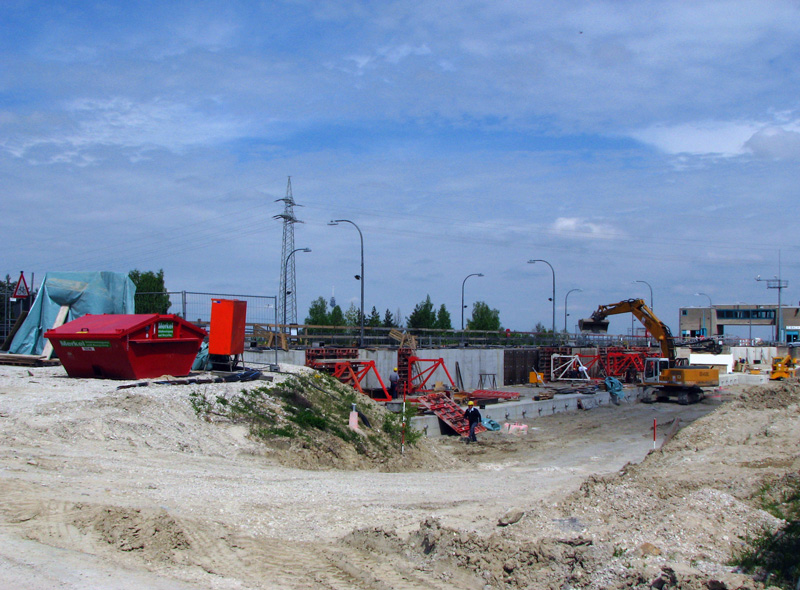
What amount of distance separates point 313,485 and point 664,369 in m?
30.7

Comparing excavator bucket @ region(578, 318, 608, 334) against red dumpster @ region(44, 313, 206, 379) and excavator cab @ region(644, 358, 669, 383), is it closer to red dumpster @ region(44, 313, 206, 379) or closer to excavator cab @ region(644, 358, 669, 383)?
excavator cab @ region(644, 358, 669, 383)

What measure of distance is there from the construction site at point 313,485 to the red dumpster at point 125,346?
52mm

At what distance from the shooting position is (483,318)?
9388 cm

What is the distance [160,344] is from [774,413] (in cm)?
1434

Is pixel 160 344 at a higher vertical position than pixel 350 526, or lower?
higher

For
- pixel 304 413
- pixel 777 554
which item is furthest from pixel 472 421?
pixel 777 554

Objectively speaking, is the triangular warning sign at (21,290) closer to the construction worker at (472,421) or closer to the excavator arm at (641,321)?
the construction worker at (472,421)

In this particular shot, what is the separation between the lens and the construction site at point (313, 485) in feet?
22.5

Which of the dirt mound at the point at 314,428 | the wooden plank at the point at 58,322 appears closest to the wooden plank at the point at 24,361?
the wooden plank at the point at 58,322

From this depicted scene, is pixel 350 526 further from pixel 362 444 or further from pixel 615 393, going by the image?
pixel 615 393


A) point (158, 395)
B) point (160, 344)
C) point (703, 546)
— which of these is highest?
point (160, 344)

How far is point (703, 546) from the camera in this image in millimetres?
7211

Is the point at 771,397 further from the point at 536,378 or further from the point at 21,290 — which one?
the point at 536,378

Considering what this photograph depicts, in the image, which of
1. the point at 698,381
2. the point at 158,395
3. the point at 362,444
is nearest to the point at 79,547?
the point at 158,395
